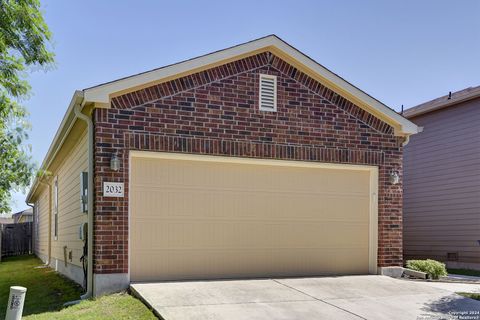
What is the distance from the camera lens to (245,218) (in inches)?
395

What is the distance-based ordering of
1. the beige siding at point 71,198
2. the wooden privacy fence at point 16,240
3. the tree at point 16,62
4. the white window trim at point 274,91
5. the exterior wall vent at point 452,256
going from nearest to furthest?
the tree at point 16,62
the white window trim at point 274,91
the beige siding at point 71,198
the exterior wall vent at point 452,256
the wooden privacy fence at point 16,240

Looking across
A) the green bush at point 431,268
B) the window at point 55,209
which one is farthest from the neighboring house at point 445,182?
the window at point 55,209

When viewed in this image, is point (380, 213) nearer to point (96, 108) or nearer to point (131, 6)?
point (96, 108)

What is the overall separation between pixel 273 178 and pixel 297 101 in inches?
63.7

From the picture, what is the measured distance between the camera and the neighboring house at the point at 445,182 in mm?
14102

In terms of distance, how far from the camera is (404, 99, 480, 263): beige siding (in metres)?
14.1

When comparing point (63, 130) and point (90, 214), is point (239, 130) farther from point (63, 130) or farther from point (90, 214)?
point (63, 130)

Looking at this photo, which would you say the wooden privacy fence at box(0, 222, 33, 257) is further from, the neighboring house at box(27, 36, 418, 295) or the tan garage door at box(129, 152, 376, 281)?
the tan garage door at box(129, 152, 376, 281)

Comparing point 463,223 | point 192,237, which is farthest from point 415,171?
point 192,237

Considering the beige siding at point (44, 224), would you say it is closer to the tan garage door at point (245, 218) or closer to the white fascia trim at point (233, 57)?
the tan garage door at point (245, 218)

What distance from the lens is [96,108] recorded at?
8.77 m

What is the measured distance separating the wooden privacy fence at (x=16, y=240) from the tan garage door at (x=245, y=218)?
19652mm

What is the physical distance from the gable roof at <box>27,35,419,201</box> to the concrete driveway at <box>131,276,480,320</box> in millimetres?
3269

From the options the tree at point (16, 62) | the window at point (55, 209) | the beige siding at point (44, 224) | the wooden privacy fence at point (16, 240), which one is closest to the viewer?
the tree at point (16, 62)
